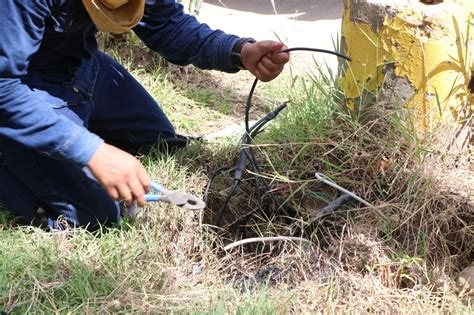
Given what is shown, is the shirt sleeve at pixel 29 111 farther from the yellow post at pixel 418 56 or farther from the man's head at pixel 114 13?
the yellow post at pixel 418 56

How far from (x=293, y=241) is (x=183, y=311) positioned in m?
0.49

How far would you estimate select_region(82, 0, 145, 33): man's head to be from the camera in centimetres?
202

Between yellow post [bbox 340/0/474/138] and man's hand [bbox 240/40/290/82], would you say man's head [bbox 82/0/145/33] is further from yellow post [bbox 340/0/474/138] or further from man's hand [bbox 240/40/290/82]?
yellow post [bbox 340/0/474/138]

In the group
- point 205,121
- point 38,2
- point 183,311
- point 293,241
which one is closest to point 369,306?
point 293,241

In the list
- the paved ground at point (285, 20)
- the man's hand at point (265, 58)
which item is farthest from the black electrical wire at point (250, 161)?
the paved ground at point (285, 20)

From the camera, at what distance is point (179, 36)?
2.62 metres

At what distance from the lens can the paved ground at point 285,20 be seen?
5.08m

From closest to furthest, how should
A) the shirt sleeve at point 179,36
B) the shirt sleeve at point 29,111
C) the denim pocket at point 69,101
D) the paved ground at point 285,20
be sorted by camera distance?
the shirt sleeve at point 29,111, the denim pocket at point 69,101, the shirt sleeve at point 179,36, the paved ground at point 285,20

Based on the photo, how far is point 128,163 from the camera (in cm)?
195

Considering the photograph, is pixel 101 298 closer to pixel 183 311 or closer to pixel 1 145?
pixel 183 311

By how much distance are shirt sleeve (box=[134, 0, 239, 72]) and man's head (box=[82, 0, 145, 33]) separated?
1.56ft

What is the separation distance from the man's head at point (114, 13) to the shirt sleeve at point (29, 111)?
130 mm

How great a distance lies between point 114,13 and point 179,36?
56cm

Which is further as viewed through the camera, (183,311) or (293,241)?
(293,241)
